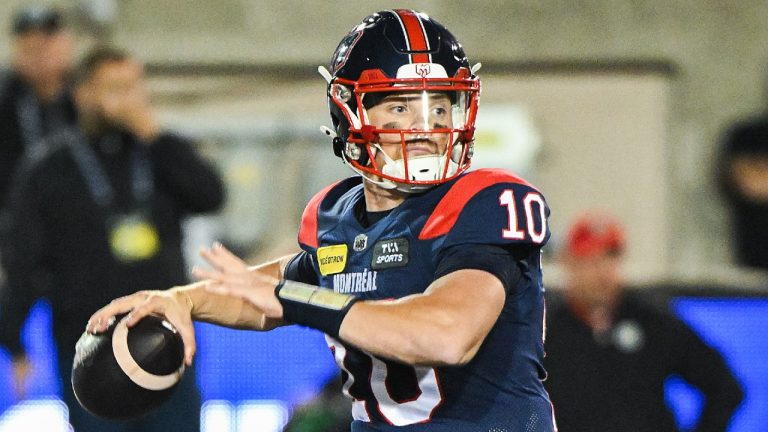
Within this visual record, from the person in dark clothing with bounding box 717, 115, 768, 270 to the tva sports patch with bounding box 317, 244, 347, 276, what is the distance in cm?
437

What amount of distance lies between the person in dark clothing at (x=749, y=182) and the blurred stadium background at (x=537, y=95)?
0.27 m

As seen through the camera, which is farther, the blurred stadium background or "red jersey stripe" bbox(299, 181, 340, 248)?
the blurred stadium background

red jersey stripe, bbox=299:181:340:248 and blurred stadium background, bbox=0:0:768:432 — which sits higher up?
red jersey stripe, bbox=299:181:340:248

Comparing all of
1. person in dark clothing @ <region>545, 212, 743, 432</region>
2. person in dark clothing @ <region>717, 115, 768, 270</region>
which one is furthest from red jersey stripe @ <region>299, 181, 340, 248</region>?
person in dark clothing @ <region>717, 115, 768, 270</region>

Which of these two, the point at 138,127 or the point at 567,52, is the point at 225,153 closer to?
the point at 567,52

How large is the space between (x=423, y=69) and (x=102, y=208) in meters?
2.14

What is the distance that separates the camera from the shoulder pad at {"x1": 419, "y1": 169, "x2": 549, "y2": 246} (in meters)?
2.99

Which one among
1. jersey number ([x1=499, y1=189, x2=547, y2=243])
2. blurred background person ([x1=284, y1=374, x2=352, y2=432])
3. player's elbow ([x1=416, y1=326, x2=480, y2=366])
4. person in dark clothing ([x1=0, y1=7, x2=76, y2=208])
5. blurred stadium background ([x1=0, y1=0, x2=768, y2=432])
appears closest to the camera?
player's elbow ([x1=416, y1=326, x2=480, y2=366])

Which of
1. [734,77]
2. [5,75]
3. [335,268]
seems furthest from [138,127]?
[734,77]

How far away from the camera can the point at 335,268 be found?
3.28 m

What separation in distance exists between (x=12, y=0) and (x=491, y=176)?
16.7 feet

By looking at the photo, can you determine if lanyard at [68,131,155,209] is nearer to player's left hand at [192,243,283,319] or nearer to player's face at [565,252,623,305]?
player's face at [565,252,623,305]

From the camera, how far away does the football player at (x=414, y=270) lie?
2.82 meters

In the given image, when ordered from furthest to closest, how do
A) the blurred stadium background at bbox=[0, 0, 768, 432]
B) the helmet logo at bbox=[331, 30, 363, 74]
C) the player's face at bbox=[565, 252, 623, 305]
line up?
the blurred stadium background at bbox=[0, 0, 768, 432] → the player's face at bbox=[565, 252, 623, 305] → the helmet logo at bbox=[331, 30, 363, 74]
